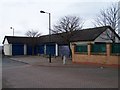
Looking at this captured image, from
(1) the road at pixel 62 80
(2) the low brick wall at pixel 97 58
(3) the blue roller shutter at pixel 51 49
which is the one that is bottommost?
(1) the road at pixel 62 80

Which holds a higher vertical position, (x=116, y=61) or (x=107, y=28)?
(x=107, y=28)

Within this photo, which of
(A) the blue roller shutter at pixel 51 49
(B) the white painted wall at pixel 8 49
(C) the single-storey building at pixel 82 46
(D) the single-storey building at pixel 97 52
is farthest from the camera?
(B) the white painted wall at pixel 8 49

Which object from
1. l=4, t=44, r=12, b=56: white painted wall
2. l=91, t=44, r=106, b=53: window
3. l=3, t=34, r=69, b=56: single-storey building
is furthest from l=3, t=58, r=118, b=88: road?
l=4, t=44, r=12, b=56: white painted wall

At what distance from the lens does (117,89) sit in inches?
451

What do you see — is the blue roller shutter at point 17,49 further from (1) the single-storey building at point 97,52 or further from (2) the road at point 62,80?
(2) the road at point 62,80

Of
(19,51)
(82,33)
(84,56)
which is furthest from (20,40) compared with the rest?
(84,56)

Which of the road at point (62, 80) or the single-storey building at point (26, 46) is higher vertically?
the single-storey building at point (26, 46)

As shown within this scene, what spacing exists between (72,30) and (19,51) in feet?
67.5

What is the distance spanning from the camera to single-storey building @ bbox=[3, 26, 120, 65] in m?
25.7

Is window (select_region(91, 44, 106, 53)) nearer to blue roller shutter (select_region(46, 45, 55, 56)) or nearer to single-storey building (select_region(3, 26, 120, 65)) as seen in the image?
single-storey building (select_region(3, 26, 120, 65))

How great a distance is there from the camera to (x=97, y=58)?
2686cm

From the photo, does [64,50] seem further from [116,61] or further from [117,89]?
[117,89]

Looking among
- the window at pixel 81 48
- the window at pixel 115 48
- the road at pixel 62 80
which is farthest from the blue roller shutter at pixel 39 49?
the road at pixel 62 80

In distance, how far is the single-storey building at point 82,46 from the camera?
25703mm
